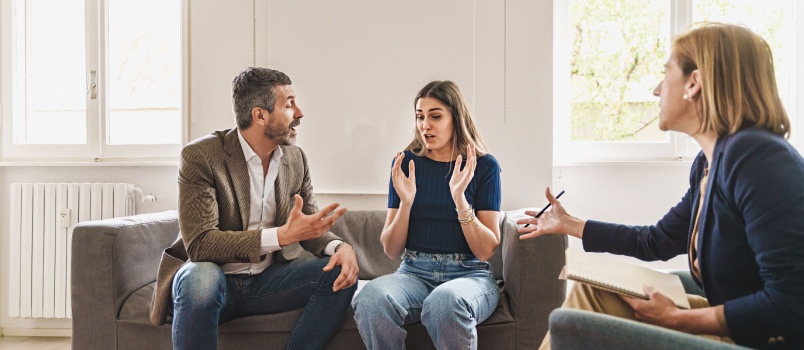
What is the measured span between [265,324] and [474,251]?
2.38 ft

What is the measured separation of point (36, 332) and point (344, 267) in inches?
80.9

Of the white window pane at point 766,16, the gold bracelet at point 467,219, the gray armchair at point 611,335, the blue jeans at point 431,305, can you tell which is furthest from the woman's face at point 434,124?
the white window pane at point 766,16

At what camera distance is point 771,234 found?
45.2 inches

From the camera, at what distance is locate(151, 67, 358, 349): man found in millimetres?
2025

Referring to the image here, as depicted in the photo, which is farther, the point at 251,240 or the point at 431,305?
the point at 251,240

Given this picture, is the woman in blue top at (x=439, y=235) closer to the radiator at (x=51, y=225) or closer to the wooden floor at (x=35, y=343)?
the radiator at (x=51, y=225)

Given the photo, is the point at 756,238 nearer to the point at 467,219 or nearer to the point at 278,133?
the point at 467,219

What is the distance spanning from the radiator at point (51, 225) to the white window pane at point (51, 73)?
0.34 meters

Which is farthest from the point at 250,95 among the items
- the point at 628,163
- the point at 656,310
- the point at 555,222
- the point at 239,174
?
the point at 628,163

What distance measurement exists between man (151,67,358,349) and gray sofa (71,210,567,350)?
8cm

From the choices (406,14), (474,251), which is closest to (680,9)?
(406,14)

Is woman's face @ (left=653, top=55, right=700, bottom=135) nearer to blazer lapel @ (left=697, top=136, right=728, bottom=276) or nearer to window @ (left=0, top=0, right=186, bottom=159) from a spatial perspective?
blazer lapel @ (left=697, top=136, right=728, bottom=276)

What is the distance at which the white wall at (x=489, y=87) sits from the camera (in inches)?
115

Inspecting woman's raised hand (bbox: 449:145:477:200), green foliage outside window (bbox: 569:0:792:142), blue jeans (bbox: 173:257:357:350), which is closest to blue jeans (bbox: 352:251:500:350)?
blue jeans (bbox: 173:257:357:350)
